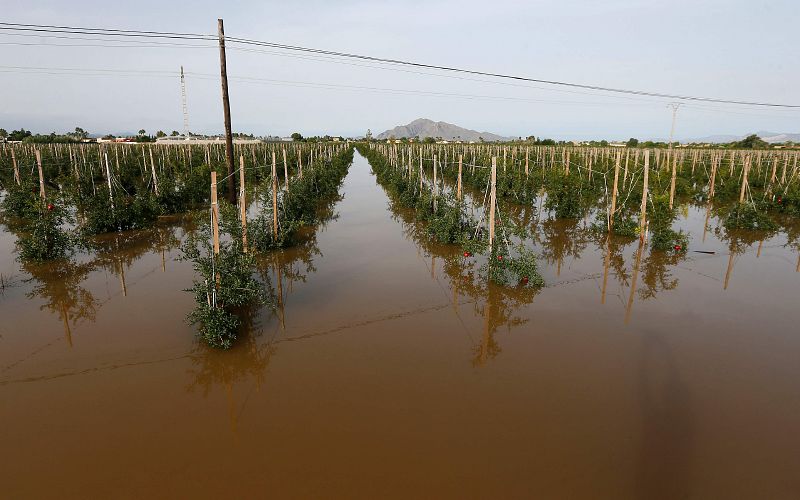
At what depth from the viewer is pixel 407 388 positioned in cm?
555

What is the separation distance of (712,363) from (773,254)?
7.97m

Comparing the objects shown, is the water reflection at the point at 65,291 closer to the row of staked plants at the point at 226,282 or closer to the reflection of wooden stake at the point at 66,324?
the reflection of wooden stake at the point at 66,324

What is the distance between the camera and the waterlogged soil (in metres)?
4.10

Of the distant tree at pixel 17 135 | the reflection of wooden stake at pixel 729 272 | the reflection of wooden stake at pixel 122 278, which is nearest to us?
Answer: the reflection of wooden stake at pixel 122 278

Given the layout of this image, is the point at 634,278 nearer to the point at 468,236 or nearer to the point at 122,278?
the point at 468,236

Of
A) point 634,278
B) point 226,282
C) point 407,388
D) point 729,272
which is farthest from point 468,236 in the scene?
point 226,282

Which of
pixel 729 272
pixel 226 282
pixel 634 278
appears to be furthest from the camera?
pixel 729 272

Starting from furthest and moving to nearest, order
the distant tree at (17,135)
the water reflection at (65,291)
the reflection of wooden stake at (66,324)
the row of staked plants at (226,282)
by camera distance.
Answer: the distant tree at (17,135)
the water reflection at (65,291)
the reflection of wooden stake at (66,324)
the row of staked plants at (226,282)

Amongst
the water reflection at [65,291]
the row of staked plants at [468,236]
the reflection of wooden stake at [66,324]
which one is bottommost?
the reflection of wooden stake at [66,324]

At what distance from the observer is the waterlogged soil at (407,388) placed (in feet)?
13.5

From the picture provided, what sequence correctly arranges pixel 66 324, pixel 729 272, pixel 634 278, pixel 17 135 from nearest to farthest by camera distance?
pixel 66 324 < pixel 634 278 < pixel 729 272 < pixel 17 135

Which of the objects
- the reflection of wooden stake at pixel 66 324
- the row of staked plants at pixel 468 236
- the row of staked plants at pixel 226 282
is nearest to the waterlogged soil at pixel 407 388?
the reflection of wooden stake at pixel 66 324

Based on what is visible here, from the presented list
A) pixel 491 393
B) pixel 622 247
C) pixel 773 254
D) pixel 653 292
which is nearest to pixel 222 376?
pixel 491 393

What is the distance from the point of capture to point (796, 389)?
5.50 meters
